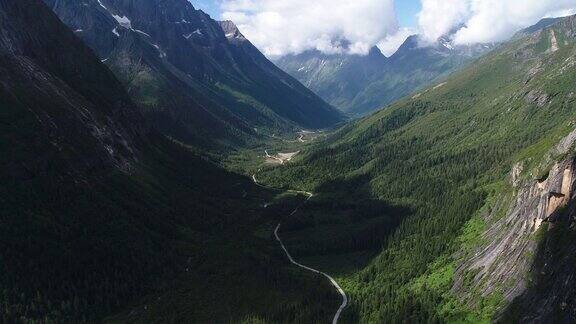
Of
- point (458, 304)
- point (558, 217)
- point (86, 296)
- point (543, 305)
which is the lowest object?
point (86, 296)

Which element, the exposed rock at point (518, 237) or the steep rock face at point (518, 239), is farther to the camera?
the exposed rock at point (518, 237)

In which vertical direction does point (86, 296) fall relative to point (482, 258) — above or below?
below

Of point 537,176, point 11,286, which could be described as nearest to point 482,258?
point 537,176

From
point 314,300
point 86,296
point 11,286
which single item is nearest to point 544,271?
point 314,300

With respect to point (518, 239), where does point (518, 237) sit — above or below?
above

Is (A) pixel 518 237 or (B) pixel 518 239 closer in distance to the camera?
(B) pixel 518 239

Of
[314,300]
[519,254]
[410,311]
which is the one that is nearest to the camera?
[519,254]

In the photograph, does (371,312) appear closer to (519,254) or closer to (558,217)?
(519,254)

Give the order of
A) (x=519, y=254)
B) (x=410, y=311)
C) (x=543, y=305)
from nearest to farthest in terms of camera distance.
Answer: (x=543, y=305) < (x=519, y=254) < (x=410, y=311)

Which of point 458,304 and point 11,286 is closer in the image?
point 458,304

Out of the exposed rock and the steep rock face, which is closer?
the steep rock face
